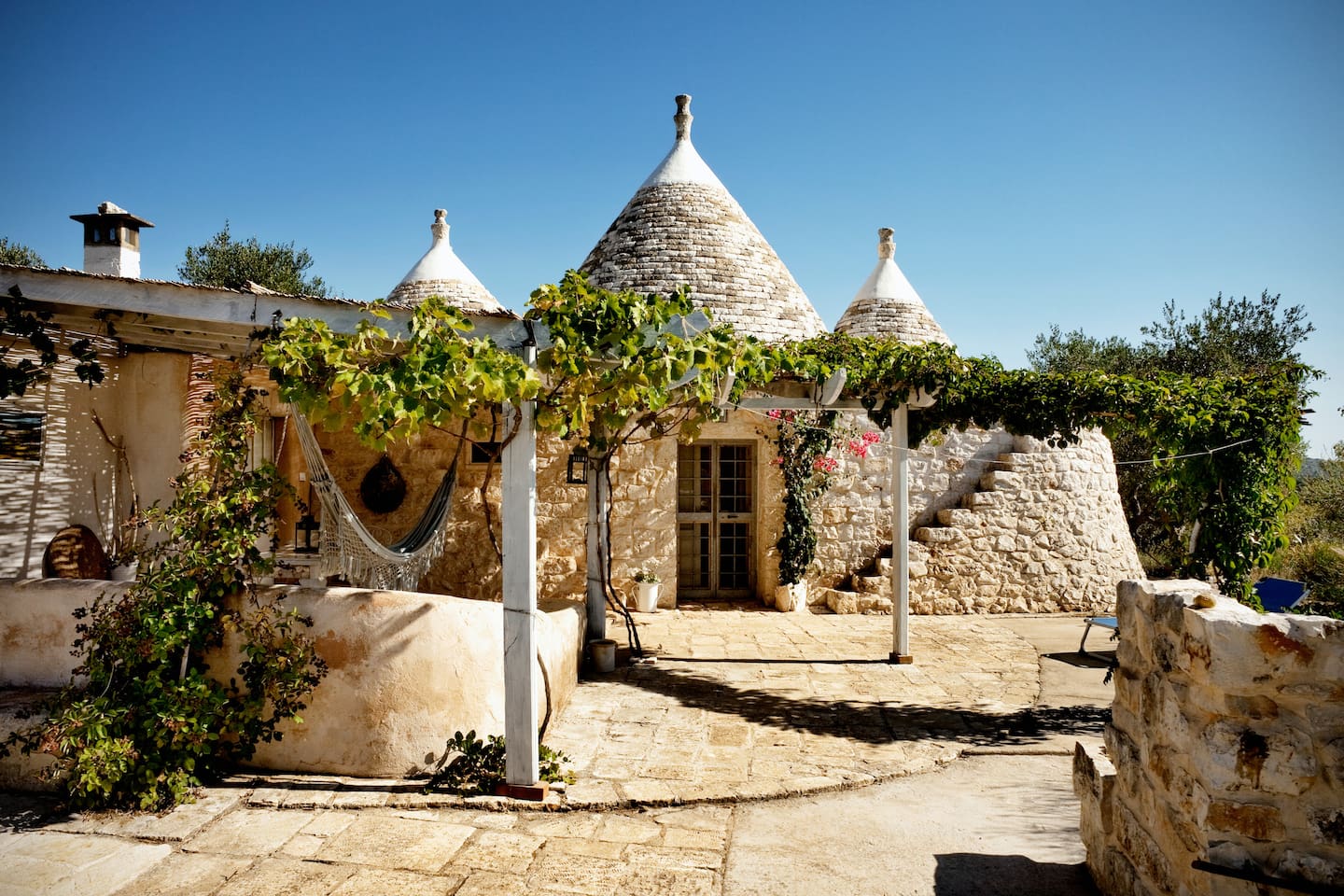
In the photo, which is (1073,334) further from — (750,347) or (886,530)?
(750,347)

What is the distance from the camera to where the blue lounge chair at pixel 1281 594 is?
21.5 feet

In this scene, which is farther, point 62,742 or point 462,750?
point 462,750

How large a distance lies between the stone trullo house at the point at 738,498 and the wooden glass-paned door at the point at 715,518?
→ 0.02m

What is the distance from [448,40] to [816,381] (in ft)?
17.1

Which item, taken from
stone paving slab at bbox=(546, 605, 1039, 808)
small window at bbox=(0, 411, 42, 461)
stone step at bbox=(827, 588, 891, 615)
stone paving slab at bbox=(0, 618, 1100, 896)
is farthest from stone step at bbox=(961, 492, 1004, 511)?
small window at bbox=(0, 411, 42, 461)

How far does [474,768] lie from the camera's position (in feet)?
13.4

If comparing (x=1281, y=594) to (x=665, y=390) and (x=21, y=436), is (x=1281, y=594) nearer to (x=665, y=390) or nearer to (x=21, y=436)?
(x=665, y=390)

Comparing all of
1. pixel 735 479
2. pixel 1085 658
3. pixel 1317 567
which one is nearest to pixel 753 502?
pixel 735 479

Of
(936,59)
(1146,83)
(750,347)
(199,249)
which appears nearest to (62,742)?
(750,347)

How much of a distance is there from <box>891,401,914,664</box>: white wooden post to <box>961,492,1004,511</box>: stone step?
3762 mm

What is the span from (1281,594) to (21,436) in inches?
404

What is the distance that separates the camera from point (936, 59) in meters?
7.41

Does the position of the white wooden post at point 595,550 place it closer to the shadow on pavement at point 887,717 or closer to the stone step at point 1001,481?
the shadow on pavement at point 887,717

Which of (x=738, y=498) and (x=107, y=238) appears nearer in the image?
(x=107, y=238)
